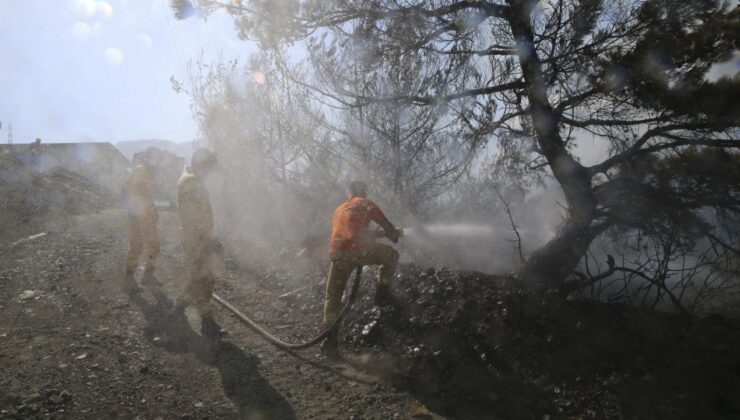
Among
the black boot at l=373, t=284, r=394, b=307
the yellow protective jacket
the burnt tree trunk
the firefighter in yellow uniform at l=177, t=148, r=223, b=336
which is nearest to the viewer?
the burnt tree trunk

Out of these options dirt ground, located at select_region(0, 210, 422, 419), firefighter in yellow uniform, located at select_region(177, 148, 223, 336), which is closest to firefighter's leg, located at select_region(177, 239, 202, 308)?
firefighter in yellow uniform, located at select_region(177, 148, 223, 336)

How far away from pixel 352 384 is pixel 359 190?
85.3 inches

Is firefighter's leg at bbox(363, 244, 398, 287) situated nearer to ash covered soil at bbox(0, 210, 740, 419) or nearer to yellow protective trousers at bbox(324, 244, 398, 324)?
yellow protective trousers at bbox(324, 244, 398, 324)

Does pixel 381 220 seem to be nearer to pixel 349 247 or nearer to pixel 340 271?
pixel 349 247

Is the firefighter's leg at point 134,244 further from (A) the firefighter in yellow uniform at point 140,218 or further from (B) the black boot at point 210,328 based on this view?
(B) the black boot at point 210,328

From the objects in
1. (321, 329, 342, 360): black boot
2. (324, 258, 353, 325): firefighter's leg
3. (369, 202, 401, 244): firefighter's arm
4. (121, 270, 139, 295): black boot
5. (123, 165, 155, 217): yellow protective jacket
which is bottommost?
(321, 329, 342, 360): black boot

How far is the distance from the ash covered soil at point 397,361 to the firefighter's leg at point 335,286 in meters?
0.38

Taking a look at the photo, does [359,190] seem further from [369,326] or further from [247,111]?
[247,111]

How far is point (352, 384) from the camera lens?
384 cm

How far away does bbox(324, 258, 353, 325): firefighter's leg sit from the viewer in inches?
182

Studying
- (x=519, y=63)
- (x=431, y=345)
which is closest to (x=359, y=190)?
(x=431, y=345)

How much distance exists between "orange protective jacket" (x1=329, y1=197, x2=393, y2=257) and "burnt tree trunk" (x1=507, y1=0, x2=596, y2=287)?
6.11 feet

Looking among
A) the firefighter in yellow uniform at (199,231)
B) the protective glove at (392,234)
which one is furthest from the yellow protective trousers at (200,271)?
the protective glove at (392,234)

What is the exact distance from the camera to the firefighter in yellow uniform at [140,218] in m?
6.41
